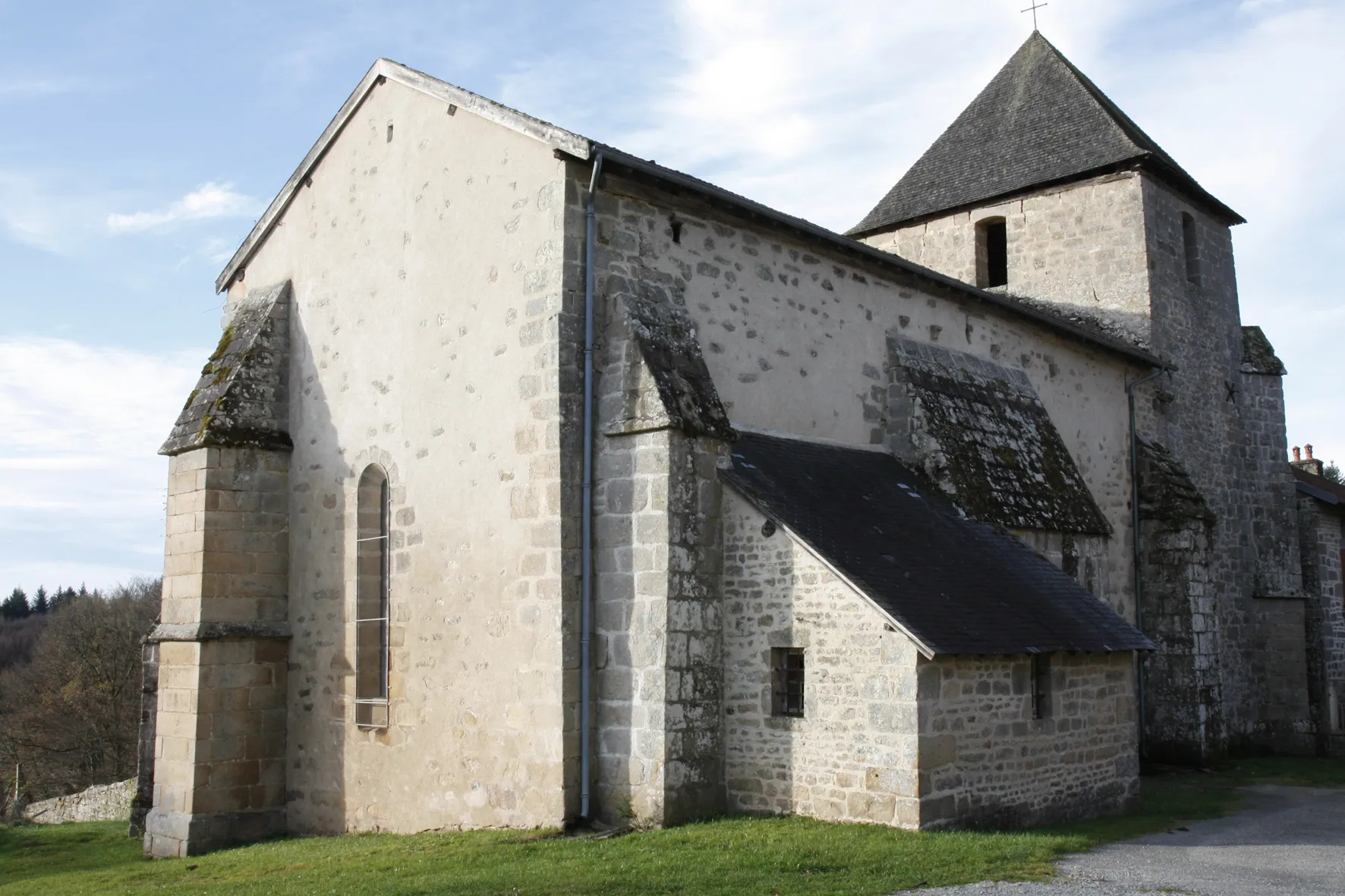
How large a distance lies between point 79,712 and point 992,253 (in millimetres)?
29569

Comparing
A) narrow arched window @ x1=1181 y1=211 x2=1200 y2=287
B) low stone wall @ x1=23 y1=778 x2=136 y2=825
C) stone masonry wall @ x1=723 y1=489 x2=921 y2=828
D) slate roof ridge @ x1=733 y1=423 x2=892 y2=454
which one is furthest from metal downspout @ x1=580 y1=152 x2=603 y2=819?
narrow arched window @ x1=1181 y1=211 x2=1200 y2=287

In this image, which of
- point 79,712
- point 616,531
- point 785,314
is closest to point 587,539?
point 616,531

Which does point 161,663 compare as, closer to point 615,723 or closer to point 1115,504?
point 615,723

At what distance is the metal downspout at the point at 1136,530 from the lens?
1708cm

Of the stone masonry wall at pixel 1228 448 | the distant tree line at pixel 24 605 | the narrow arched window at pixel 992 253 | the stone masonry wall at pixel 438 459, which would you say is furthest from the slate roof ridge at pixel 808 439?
the distant tree line at pixel 24 605

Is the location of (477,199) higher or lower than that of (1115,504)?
higher

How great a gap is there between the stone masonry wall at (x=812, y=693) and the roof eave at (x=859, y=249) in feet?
9.73

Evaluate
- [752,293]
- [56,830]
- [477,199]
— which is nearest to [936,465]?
[752,293]

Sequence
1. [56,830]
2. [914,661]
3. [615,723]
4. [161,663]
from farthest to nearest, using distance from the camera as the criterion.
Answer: [56,830], [161,663], [615,723], [914,661]

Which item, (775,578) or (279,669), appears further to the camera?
(279,669)

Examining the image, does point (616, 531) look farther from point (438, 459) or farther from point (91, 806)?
point (91, 806)

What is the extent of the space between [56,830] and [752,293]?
11047 mm

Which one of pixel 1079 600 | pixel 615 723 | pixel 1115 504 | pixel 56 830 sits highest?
pixel 1115 504

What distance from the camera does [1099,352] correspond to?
18.0 metres
